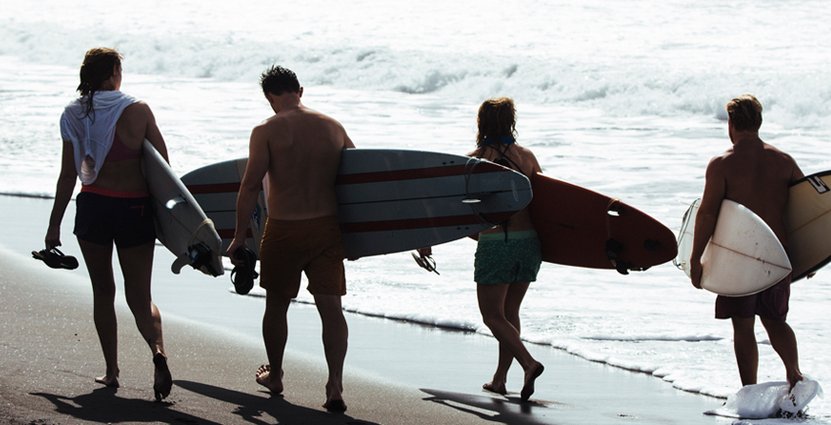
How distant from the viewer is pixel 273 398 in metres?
4.75

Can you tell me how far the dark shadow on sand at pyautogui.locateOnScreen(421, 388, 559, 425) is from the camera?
465cm

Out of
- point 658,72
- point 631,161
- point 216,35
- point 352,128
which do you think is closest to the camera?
point 631,161

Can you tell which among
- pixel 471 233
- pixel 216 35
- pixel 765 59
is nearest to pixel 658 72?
pixel 765 59

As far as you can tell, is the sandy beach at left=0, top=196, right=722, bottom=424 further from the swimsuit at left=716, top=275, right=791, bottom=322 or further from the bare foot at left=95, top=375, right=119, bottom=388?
the swimsuit at left=716, top=275, right=791, bottom=322

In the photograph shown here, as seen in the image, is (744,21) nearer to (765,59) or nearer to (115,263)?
(765,59)

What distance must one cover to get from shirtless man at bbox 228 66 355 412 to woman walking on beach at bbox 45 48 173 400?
0.35 meters

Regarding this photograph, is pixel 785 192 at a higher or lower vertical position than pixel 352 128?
higher

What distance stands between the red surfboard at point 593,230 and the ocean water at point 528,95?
0.56 m

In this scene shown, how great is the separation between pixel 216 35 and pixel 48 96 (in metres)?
13.1

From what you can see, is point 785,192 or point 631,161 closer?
point 785,192

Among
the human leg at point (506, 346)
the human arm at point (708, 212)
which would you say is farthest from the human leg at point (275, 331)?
the human arm at point (708, 212)

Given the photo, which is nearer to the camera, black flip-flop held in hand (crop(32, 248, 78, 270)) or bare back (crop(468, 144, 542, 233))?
black flip-flop held in hand (crop(32, 248, 78, 270))

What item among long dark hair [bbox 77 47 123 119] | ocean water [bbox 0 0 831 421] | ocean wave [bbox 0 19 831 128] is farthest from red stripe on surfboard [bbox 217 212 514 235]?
ocean wave [bbox 0 19 831 128]

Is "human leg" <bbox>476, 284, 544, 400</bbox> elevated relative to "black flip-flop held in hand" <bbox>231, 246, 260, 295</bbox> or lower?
lower
